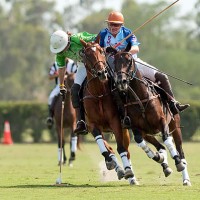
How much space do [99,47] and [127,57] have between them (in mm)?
548

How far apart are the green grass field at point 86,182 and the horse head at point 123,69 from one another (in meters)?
1.73

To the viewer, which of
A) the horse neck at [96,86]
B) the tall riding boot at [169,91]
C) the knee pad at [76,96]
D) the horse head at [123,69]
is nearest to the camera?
the horse head at [123,69]

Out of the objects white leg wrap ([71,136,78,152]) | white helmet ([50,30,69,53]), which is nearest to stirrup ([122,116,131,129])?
white helmet ([50,30,69,53])

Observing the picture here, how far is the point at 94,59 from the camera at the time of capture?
15.2m

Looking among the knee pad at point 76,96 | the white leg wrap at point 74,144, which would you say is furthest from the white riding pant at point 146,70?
the white leg wrap at point 74,144

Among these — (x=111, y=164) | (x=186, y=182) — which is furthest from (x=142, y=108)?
(x=186, y=182)

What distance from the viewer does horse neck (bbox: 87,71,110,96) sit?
15.7m

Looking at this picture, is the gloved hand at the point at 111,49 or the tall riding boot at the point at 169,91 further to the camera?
the tall riding boot at the point at 169,91

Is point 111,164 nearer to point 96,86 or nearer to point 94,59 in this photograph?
point 96,86

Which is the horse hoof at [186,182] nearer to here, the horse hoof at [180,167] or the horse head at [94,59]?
the horse hoof at [180,167]

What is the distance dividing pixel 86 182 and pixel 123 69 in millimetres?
2624

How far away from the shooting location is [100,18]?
10169cm

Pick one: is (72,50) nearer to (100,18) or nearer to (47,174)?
(47,174)

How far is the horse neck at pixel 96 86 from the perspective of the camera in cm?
1570
